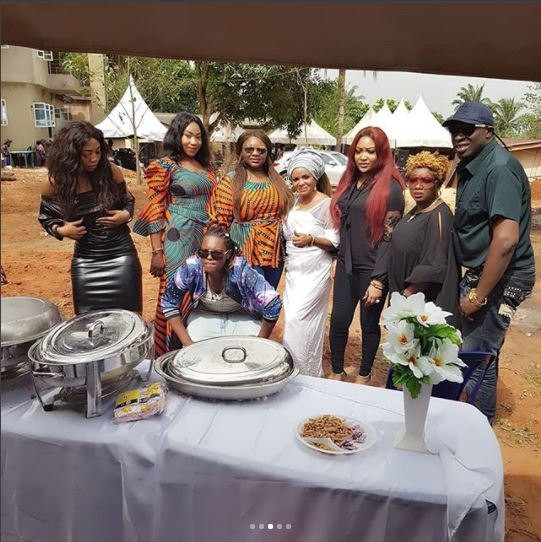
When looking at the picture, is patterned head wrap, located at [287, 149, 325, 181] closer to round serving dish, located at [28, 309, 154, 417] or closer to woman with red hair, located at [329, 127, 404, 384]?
woman with red hair, located at [329, 127, 404, 384]

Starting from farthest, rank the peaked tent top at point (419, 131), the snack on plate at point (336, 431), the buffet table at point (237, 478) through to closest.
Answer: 1. the peaked tent top at point (419, 131)
2. the snack on plate at point (336, 431)
3. the buffet table at point (237, 478)

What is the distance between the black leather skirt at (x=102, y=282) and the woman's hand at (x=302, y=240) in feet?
3.32

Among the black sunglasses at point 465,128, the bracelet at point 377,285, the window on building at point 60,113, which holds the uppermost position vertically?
the window on building at point 60,113

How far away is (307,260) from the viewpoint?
2.74 metres

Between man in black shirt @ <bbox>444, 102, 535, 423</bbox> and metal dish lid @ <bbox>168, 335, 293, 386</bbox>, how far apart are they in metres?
1.06

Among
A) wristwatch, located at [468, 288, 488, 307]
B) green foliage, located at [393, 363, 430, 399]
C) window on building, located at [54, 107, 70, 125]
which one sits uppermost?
window on building, located at [54, 107, 70, 125]

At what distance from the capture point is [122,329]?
1.54 m

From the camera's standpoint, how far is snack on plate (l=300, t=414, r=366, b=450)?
4.19ft

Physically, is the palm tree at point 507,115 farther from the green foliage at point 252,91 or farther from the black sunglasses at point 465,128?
the black sunglasses at point 465,128

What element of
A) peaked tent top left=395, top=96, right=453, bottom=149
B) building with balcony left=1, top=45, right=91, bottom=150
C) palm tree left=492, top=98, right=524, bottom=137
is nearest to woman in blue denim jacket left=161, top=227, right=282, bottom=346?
peaked tent top left=395, top=96, right=453, bottom=149

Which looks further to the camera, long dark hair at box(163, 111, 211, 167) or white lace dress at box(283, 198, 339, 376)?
long dark hair at box(163, 111, 211, 167)

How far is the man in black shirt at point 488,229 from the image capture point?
2039 millimetres

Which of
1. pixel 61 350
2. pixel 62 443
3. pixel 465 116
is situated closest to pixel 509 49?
pixel 465 116

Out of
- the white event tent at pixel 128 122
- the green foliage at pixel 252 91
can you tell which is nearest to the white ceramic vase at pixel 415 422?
the green foliage at pixel 252 91
